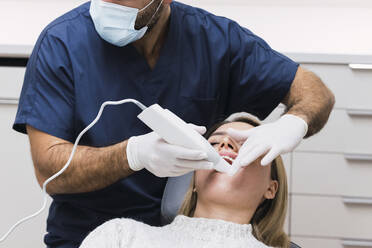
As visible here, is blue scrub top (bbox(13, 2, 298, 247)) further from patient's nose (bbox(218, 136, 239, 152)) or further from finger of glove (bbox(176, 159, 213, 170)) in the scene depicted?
finger of glove (bbox(176, 159, 213, 170))

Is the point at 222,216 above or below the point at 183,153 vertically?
below

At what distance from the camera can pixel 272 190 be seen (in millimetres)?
1877

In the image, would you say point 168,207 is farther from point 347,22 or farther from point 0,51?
point 347,22

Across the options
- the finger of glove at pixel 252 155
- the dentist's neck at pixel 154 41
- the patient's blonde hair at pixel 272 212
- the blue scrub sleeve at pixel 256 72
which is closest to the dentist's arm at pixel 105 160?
the finger of glove at pixel 252 155

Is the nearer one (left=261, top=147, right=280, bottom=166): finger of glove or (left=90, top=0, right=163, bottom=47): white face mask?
(left=261, top=147, right=280, bottom=166): finger of glove

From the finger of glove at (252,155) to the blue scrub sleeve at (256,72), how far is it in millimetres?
412

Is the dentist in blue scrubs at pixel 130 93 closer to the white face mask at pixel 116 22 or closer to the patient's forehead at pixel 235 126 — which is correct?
the white face mask at pixel 116 22

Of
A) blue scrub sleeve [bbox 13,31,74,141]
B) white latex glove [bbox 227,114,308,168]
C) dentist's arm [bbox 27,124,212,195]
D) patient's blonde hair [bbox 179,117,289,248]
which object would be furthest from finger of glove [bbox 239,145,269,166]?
blue scrub sleeve [bbox 13,31,74,141]

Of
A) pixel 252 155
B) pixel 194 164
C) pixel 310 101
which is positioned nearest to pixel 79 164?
pixel 194 164

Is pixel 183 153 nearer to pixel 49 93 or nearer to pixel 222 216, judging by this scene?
pixel 222 216

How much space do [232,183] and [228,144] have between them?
0.11 m

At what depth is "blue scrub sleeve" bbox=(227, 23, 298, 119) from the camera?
208 cm

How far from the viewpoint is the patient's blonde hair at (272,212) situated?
1.89 m

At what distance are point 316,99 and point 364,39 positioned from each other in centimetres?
81
